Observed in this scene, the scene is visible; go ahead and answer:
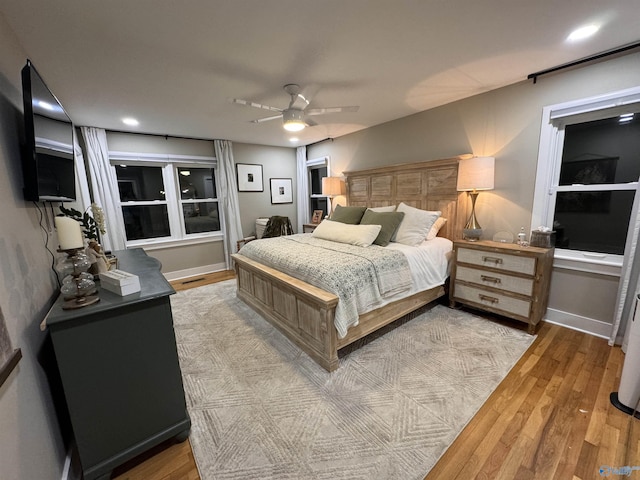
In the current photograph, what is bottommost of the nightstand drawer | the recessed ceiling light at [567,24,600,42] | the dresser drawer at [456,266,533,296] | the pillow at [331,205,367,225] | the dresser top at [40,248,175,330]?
the nightstand drawer

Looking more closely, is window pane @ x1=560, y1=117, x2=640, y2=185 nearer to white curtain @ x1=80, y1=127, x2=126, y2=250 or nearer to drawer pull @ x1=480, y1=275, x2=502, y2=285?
drawer pull @ x1=480, y1=275, x2=502, y2=285

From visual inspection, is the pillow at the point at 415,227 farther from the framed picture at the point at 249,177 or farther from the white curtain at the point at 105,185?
the white curtain at the point at 105,185

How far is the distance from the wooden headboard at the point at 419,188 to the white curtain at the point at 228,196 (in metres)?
2.19

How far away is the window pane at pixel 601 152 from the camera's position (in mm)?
2203

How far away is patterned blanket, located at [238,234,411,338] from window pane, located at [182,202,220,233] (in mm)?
2482

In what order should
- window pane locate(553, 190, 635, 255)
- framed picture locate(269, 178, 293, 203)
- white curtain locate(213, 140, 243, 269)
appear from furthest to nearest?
framed picture locate(269, 178, 293, 203) → white curtain locate(213, 140, 243, 269) → window pane locate(553, 190, 635, 255)

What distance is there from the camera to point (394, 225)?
9.87ft

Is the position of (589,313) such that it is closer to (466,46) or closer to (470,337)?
(470,337)

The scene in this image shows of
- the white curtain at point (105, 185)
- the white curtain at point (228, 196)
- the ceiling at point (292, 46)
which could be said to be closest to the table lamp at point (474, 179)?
the ceiling at point (292, 46)

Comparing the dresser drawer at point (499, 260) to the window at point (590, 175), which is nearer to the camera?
the window at point (590, 175)

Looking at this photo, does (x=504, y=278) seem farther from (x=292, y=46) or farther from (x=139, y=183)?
(x=139, y=183)

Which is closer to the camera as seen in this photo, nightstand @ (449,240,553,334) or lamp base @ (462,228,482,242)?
nightstand @ (449,240,553,334)

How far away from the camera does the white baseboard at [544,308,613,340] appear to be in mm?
2347

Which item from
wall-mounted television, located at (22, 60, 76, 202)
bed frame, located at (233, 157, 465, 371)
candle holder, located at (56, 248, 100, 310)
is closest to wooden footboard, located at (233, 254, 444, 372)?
bed frame, located at (233, 157, 465, 371)
